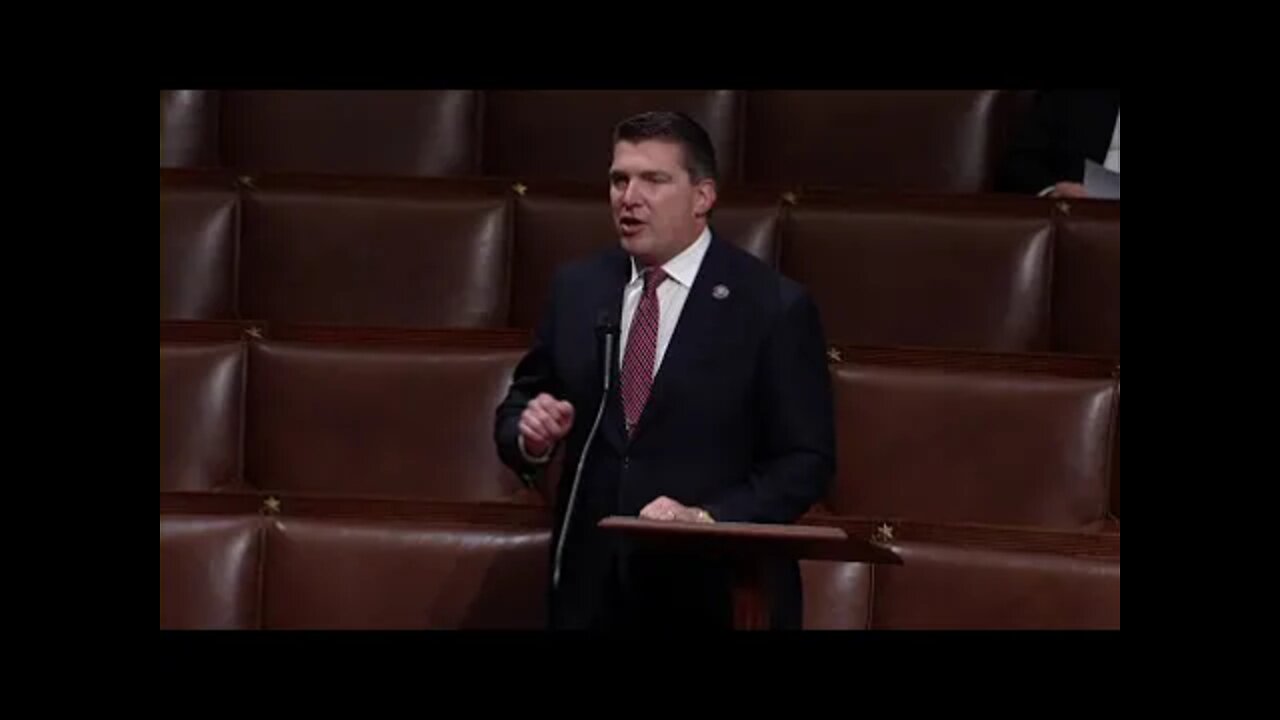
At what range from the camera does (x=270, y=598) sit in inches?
24.7

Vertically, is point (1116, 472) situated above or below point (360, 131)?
below

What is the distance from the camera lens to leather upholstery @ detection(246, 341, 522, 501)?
68 cm

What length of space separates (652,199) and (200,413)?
199 mm

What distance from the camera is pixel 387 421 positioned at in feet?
2.23

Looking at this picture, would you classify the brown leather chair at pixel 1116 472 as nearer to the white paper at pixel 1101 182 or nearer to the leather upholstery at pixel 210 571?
the white paper at pixel 1101 182

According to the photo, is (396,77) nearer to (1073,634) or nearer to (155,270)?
(155,270)

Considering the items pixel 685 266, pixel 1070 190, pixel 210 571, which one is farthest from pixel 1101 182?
pixel 210 571

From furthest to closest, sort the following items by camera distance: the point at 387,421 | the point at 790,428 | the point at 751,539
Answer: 1. the point at 387,421
2. the point at 790,428
3. the point at 751,539

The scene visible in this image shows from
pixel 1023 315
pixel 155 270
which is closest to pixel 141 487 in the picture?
pixel 155 270

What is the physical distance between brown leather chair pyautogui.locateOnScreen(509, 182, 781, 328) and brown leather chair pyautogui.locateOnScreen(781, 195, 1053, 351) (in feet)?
0.04

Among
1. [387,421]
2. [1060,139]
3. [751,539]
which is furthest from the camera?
[1060,139]

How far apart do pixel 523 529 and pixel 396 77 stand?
270mm

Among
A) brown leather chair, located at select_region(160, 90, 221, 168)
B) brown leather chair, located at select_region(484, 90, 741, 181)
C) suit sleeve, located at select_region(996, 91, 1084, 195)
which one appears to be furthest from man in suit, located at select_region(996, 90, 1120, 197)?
brown leather chair, located at select_region(160, 90, 221, 168)

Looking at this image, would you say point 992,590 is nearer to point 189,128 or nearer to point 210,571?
point 210,571
